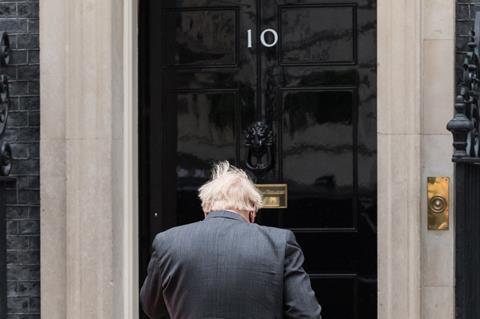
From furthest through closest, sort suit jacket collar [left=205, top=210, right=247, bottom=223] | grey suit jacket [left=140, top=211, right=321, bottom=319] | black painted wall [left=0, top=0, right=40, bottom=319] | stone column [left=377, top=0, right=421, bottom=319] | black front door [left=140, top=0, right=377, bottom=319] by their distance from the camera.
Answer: black front door [left=140, top=0, right=377, bottom=319] < black painted wall [left=0, top=0, right=40, bottom=319] < stone column [left=377, top=0, right=421, bottom=319] < suit jacket collar [left=205, top=210, right=247, bottom=223] < grey suit jacket [left=140, top=211, right=321, bottom=319]

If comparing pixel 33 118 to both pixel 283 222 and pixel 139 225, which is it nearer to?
pixel 139 225

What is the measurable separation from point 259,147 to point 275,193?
0.27 metres

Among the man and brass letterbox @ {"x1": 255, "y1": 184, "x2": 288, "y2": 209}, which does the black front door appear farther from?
the man

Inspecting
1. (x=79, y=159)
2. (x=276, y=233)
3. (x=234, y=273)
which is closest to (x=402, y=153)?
(x=79, y=159)

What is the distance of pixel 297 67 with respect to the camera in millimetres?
6512

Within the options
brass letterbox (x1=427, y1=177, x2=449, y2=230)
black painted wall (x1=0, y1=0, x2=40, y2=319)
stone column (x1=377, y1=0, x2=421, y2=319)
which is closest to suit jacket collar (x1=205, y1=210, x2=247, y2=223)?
stone column (x1=377, y1=0, x2=421, y2=319)

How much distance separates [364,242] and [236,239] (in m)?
2.35

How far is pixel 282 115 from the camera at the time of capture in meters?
6.52

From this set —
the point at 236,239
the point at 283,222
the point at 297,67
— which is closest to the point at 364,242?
the point at 283,222

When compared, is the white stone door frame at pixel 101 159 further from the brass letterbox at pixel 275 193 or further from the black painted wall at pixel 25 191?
the brass letterbox at pixel 275 193

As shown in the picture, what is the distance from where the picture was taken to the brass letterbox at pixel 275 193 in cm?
652

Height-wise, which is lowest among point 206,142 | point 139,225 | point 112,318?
point 112,318

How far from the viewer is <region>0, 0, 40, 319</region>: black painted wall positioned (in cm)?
627

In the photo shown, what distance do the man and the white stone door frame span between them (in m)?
1.75
